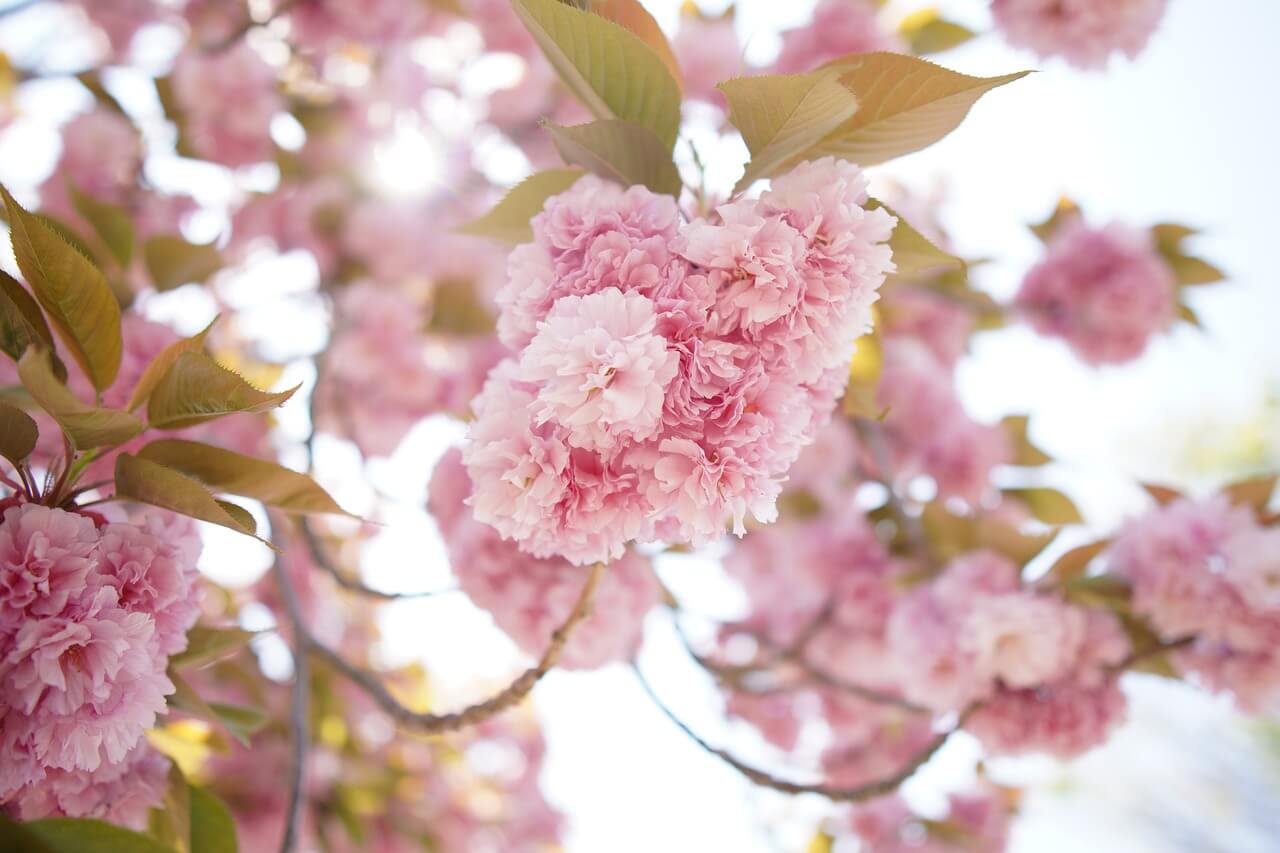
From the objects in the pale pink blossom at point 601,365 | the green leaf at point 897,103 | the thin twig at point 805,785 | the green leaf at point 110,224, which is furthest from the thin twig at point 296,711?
the green leaf at point 897,103

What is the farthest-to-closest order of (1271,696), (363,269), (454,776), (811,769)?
(454,776) → (811,769) → (363,269) → (1271,696)

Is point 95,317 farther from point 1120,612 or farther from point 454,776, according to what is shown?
point 454,776

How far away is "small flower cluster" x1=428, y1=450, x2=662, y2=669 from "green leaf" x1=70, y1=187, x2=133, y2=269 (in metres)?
0.69

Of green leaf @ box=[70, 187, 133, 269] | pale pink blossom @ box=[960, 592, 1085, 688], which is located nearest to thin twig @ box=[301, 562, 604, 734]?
pale pink blossom @ box=[960, 592, 1085, 688]

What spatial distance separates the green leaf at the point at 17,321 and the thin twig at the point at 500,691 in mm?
495

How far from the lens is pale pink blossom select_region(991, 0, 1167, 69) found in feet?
4.23

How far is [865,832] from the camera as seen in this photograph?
1.83 metres

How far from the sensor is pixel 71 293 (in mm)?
639

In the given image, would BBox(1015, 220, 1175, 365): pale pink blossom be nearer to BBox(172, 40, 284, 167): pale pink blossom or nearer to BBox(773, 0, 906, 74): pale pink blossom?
BBox(773, 0, 906, 74): pale pink blossom

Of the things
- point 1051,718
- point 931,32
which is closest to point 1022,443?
point 1051,718

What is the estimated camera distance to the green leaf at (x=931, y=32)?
1.58 metres

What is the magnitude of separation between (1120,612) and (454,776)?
2.20 metres

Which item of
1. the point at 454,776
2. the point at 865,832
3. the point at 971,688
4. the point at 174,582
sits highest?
the point at 174,582

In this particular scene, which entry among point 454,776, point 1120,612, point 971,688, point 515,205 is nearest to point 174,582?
point 515,205
